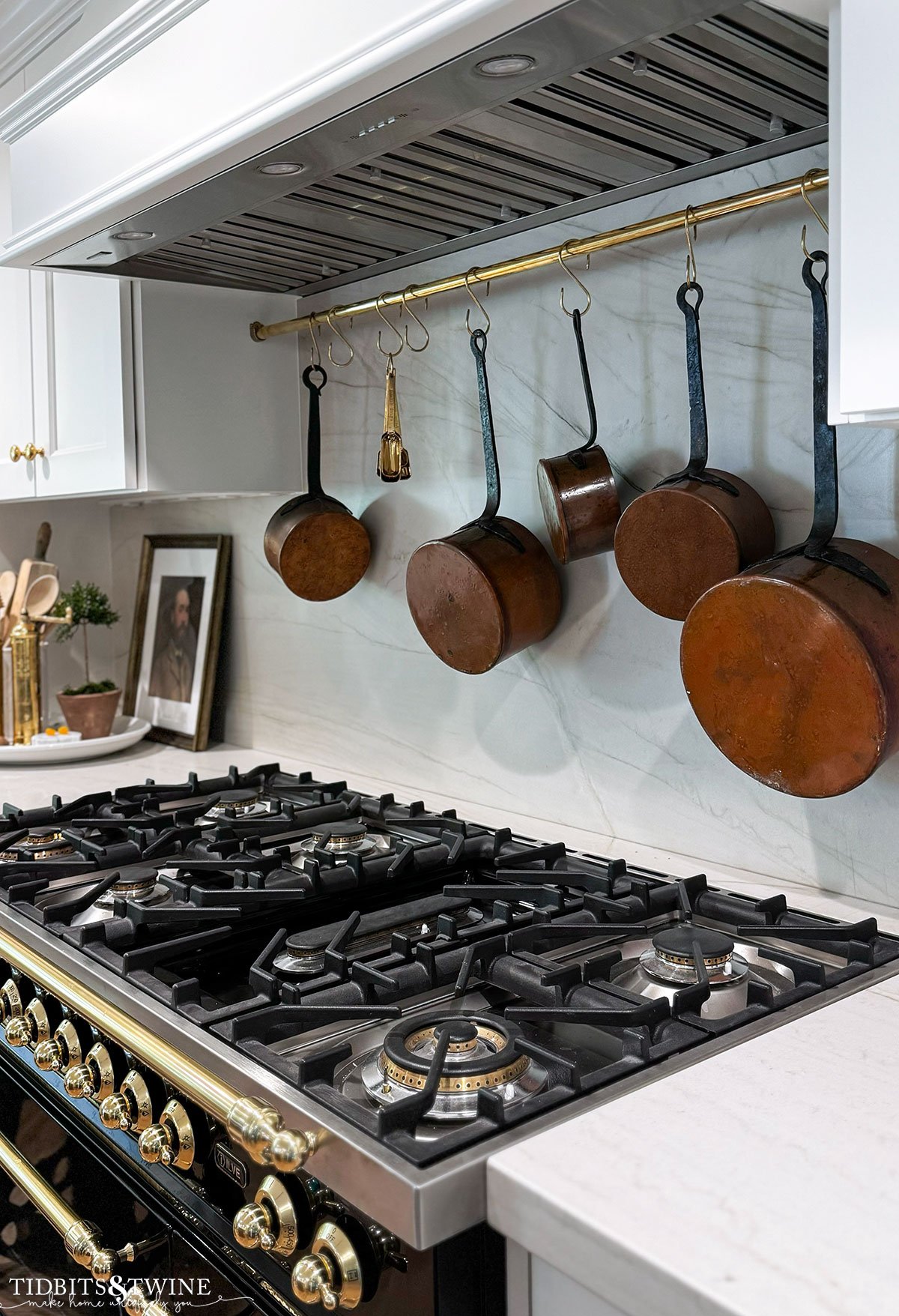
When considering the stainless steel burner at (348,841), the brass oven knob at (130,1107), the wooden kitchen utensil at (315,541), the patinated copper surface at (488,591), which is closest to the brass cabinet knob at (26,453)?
the wooden kitchen utensil at (315,541)

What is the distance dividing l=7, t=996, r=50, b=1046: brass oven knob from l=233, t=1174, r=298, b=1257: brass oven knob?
1.42ft

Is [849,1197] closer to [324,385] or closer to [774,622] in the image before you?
[774,622]

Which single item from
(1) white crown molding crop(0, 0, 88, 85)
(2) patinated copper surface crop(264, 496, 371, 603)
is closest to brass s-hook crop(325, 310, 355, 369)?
(2) patinated copper surface crop(264, 496, 371, 603)

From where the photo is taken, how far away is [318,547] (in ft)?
5.98

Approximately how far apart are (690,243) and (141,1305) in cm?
124

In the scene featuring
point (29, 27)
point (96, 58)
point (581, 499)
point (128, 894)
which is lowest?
point (128, 894)

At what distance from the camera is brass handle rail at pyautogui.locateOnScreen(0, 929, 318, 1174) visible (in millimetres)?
798

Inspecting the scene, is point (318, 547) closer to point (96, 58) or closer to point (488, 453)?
point (488, 453)

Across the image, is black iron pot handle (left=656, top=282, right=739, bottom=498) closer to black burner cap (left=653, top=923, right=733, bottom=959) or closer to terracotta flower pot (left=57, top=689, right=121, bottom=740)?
black burner cap (left=653, top=923, right=733, bottom=959)

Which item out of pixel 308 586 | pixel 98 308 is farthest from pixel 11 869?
pixel 98 308

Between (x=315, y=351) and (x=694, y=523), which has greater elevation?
(x=315, y=351)

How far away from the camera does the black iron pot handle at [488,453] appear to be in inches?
59.3

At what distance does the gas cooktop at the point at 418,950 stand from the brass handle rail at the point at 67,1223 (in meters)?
0.29

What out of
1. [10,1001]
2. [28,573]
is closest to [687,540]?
[10,1001]
